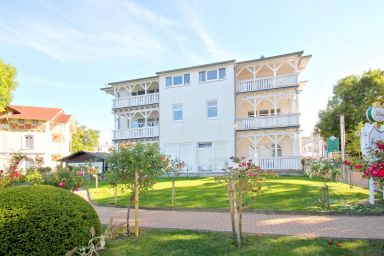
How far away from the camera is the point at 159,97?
27.8 m

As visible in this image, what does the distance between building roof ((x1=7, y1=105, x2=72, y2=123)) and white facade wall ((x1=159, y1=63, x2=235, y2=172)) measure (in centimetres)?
2460

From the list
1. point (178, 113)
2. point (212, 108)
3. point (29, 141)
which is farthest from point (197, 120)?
point (29, 141)

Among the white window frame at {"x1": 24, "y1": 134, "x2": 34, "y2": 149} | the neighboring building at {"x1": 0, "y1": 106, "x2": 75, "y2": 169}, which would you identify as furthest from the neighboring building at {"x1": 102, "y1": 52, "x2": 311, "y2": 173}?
the white window frame at {"x1": 24, "y1": 134, "x2": 34, "y2": 149}

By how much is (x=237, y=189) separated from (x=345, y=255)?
2.27 metres

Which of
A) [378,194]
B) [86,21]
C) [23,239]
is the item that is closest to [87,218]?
[23,239]

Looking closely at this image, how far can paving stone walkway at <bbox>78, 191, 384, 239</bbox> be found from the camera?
6.87m

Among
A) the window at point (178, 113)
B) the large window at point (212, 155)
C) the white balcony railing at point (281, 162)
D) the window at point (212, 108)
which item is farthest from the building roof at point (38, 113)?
the white balcony railing at point (281, 162)

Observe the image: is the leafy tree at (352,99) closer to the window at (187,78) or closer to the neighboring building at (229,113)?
the neighboring building at (229,113)

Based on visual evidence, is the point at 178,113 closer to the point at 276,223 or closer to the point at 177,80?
the point at 177,80

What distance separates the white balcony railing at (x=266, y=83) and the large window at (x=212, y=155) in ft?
16.3

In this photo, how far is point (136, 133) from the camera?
28625 millimetres

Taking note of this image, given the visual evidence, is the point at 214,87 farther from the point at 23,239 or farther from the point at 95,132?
the point at 95,132

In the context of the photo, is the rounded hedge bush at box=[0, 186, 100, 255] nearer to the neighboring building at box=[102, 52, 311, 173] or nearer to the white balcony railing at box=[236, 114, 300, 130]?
the neighboring building at box=[102, 52, 311, 173]

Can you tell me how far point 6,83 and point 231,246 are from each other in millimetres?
38385
